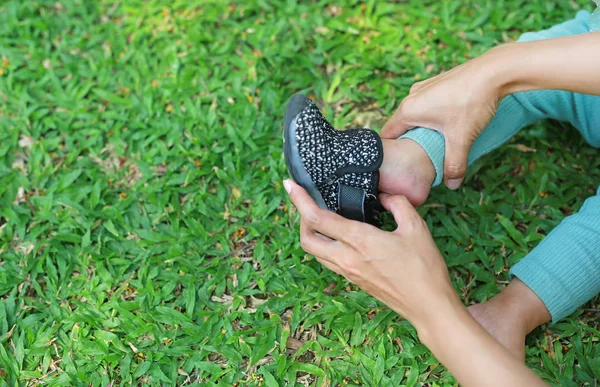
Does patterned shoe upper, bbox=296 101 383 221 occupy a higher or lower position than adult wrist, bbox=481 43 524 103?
lower

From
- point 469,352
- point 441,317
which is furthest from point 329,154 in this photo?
point 469,352

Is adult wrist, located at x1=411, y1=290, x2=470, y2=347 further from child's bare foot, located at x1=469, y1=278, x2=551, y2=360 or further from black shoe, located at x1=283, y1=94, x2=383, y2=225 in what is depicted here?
black shoe, located at x1=283, y1=94, x2=383, y2=225

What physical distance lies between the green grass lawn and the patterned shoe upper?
1.46 feet

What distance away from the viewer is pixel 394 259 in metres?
1.62

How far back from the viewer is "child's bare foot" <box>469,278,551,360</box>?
186cm

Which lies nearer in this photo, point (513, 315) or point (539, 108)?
point (513, 315)

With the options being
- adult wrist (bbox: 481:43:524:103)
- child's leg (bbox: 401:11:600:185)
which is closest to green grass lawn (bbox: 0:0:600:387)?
child's leg (bbox: 401:11:600:185)

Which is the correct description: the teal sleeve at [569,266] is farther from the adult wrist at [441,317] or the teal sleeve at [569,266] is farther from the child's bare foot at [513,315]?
the adult wrist at [441,317]

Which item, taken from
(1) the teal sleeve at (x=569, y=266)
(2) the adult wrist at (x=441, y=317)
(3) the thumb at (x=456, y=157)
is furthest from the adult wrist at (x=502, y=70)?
(2) the adult wrist at (x=441, y=317)

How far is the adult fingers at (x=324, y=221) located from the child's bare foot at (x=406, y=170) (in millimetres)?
299

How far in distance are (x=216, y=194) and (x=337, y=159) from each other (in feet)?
2.42

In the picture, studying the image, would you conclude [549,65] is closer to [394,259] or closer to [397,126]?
[397,126]

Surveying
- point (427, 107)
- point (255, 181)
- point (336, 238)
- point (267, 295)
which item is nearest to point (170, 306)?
point (267, 295)

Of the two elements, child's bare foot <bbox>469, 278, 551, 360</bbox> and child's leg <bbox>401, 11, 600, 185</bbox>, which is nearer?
child's bare foot <bbox>469, 278, 551, 360</bbox>
